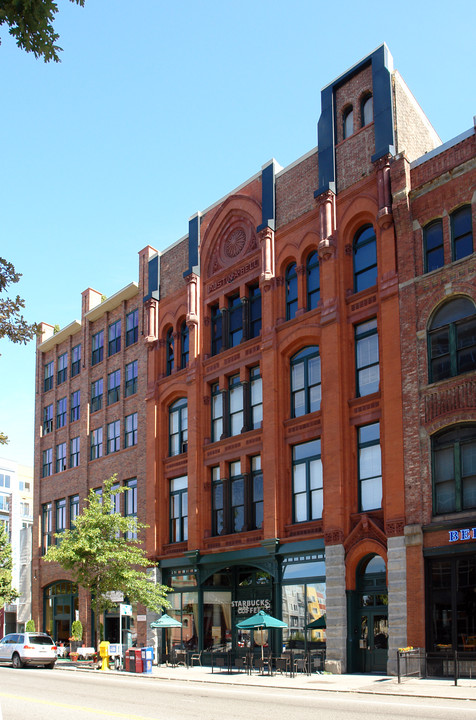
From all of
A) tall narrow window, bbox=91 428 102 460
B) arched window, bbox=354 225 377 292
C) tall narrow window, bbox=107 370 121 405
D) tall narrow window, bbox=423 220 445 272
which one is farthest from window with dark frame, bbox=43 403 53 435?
tall narrow window, bbox=423 220 445 272

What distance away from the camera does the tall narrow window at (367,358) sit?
30.6 m

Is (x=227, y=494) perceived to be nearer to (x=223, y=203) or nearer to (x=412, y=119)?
(x=223, y=203)

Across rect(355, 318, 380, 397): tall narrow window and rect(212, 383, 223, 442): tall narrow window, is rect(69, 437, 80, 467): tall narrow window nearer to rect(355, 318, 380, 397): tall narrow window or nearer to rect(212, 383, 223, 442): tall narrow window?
rect(212, 383, 223, 442): tall narrow window

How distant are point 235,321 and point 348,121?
1067cm

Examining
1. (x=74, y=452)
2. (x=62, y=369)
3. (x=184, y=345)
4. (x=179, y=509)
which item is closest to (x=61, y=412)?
(x=62, y=369)

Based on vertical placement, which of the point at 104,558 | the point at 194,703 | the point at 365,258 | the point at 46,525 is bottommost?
the point at 194,703

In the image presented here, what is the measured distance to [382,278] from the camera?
30000mm

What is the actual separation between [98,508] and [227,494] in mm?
6256

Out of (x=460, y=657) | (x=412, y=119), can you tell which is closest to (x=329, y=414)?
(x=460, y=657)

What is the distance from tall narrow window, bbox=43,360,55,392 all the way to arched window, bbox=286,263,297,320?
25840mm

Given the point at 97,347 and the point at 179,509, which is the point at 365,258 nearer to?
the point at 179,509

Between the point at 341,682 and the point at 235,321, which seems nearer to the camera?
the point at 341,682

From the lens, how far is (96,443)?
49594mm

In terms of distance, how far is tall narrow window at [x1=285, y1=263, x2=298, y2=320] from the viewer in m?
35.0
